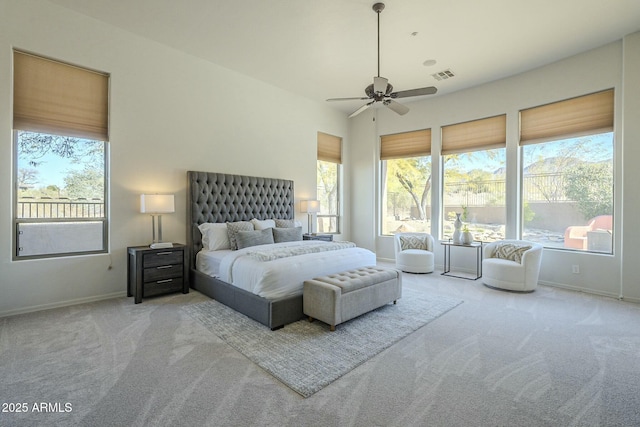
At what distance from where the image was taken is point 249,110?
5.56m

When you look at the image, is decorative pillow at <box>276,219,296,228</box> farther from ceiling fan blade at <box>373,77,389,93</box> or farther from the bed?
ceiling fan blade at <box>373,77,389,93</box>

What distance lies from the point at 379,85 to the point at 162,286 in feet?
12.7

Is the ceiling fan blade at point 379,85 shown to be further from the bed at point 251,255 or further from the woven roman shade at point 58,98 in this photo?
the woven roman shade at point 58,98

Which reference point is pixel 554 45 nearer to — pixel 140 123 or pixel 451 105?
pixel 451 105

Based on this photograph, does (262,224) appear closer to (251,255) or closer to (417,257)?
(251,255)

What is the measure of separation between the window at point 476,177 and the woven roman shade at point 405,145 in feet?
1.27

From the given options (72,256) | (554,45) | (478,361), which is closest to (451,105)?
(554,45)

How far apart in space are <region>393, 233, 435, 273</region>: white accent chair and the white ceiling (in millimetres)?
3148

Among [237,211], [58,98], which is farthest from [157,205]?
[58,98]

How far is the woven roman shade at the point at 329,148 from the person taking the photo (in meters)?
7.03

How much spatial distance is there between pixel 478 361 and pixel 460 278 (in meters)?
3.14

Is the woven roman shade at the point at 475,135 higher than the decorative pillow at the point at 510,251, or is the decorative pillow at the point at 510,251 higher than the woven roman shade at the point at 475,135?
the woven roman shade at the point at 475,135

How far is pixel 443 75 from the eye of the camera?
5273 millimetres

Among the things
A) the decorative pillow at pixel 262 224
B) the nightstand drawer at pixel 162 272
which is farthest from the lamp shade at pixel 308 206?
the nightstand drawer at pixel 162 272
